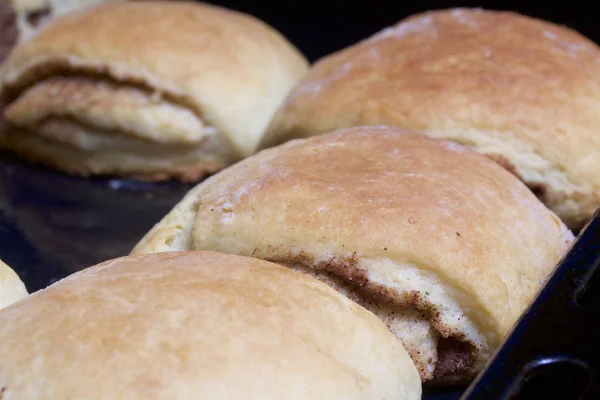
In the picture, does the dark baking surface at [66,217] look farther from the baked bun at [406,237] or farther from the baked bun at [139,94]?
the baked bun at [406,237]

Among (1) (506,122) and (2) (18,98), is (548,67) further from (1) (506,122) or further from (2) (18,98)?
(2) (18,98)

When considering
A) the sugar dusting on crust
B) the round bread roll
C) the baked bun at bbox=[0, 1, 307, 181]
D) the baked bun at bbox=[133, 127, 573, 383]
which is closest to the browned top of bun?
the baked bun at bbox=[0, 1, 307, 181]

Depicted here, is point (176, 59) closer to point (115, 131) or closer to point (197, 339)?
point (115, 131)

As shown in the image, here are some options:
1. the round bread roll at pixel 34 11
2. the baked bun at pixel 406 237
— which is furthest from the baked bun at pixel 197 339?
the round bread roll at pixel 34 11

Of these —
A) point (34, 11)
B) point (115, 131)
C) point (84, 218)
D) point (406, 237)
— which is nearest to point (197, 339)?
point (406, 237)

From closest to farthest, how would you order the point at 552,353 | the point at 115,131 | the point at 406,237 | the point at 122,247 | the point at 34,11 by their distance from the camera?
1. the point at 552,353
2. the point at 406,237
3. the point at 122,247
4. the point at 115,131
5. the point at 34,11

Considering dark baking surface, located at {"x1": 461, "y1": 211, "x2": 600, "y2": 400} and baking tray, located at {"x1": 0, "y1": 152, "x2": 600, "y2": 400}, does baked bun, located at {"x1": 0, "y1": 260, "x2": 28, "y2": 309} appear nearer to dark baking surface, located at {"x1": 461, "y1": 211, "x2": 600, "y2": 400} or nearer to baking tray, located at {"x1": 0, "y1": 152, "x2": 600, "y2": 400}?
baking tray, located at {"x1": 0, "y1": 152, "x2": 600, "y2": 400}
